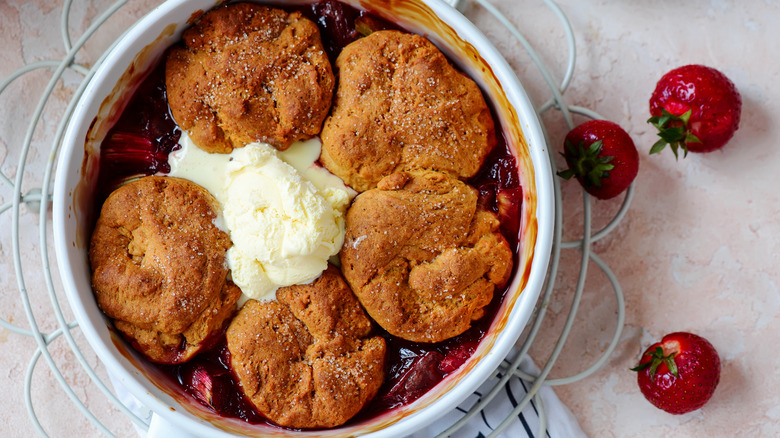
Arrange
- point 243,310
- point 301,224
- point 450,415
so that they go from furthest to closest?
1. point 450,415
2. point 243,310
3. point 301,224

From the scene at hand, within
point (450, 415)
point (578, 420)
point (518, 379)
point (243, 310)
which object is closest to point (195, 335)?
point (243, 310)

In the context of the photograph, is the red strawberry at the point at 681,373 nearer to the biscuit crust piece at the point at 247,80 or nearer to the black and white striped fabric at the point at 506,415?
the black and white striped fabric at the point at 506,415

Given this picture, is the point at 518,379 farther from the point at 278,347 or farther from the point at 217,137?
the point at 217,137

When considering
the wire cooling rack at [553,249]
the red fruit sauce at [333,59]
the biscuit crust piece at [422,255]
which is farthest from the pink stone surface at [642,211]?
the biscuit crust piece at [422,255]

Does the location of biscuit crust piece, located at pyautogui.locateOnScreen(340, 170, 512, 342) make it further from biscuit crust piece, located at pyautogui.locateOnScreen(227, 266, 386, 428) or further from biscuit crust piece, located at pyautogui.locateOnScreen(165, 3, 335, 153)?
biscuit crust piece, located at pyautogui.locateOnScreen(165, 3, 335, 153)

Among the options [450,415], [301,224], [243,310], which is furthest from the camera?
[450,415]

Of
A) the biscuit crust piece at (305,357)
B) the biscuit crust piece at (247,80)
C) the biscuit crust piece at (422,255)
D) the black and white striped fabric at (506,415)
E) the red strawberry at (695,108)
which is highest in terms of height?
the biscuit crust piece at (247,80)

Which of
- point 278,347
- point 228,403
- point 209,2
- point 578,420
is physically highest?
point 209,2
